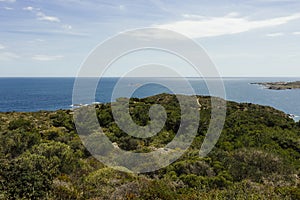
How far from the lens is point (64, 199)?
6996 mm

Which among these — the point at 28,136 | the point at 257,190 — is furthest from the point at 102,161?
the point at 257,190

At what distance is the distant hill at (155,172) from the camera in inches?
292

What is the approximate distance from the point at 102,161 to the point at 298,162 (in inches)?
453

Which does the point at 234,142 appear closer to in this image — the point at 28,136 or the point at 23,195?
the point at 28,136

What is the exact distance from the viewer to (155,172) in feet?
40.1

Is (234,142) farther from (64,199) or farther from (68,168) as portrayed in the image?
(64,199)

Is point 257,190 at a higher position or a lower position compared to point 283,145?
higher

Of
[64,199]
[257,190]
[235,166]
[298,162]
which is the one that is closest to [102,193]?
[64,199]

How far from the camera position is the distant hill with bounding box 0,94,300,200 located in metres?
7.43

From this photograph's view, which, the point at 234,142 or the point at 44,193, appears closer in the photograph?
the point at 44,193

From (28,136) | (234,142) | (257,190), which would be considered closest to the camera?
(257,190)

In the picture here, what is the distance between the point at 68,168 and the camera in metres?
10.5

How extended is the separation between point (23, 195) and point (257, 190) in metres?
6.48

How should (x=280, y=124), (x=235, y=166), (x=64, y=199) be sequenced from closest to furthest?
(x=64, y=199)
(x=235, y=166)
(x=280, y=124)
